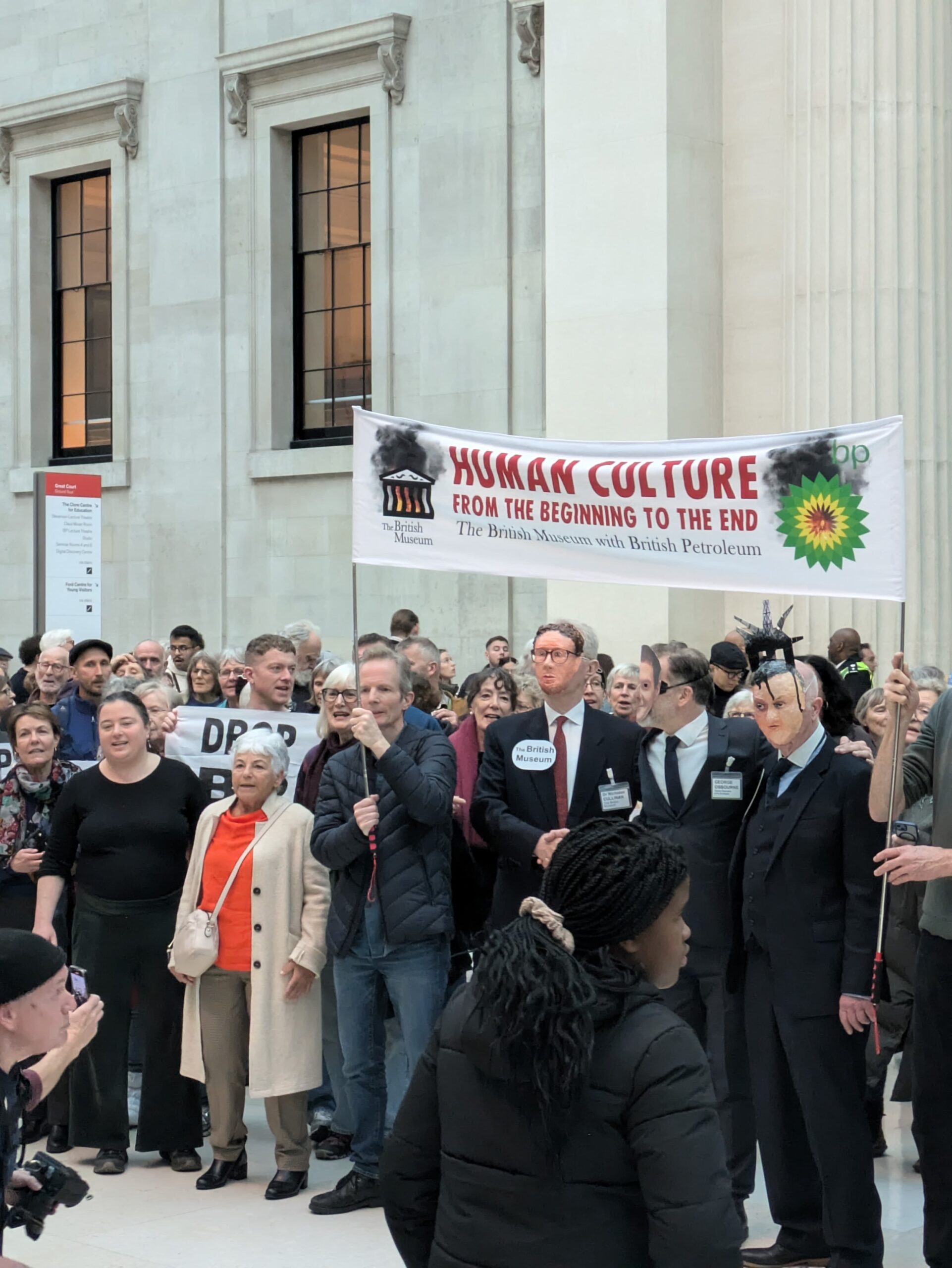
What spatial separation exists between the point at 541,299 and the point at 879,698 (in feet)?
28.7

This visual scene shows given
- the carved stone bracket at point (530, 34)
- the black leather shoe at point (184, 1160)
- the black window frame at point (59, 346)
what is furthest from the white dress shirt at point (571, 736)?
the black window frame at point (59, 346)

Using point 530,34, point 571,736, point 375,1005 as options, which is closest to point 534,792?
point 571,736

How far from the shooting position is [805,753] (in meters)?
5.86

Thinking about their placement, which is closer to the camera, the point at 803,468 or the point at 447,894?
the point at 803,468

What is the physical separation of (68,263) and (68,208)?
63 cm

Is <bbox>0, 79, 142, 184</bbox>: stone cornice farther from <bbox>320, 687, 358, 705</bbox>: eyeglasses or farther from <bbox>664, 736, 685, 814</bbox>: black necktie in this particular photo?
<bbox>664, 736, 685, 814</bbox>: black necktie

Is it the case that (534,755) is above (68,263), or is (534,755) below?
below

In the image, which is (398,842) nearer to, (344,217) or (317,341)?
(317,341)

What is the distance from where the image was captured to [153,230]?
1927 centimetres

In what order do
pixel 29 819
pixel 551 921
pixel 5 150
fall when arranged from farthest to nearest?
1. pixel 5 150
2. pixel 29 819
3. pixel 551 921

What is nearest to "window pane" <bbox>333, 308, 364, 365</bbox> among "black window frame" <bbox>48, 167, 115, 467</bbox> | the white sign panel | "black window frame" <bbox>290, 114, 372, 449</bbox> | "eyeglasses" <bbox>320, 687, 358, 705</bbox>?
"black window frame" <bbox>290, 114, 372, 449</bbox>

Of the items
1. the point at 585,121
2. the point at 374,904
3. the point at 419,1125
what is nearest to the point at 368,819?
the point at 374,904

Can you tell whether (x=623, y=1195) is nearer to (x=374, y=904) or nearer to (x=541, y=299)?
(x=374, y=904)

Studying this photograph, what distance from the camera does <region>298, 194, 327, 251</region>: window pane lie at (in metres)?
18.5
